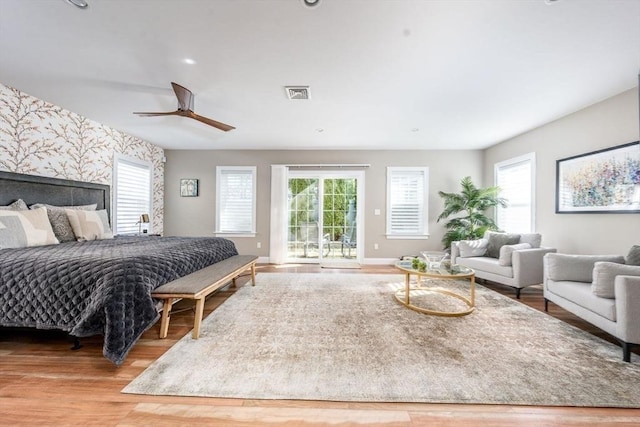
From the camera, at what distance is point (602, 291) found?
6.85ft

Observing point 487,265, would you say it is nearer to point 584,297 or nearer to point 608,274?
point 584,297

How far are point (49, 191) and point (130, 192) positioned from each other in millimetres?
1426

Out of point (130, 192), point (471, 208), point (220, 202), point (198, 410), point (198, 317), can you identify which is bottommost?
point (198, 410)

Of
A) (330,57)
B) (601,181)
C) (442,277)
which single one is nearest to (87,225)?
(330,57)

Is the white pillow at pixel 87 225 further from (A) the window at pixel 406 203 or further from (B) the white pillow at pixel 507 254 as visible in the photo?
(B) the white pillow at pixel 507 254

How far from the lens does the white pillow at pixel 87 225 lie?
3100mm

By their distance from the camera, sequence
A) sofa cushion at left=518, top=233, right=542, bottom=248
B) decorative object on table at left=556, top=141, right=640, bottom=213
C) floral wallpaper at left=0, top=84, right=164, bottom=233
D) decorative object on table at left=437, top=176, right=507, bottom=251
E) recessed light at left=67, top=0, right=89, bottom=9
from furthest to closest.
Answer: decorative object on table at left=437, top=176, right=507, bottom=251, sofa cushion at left=518, top=233, right=542, bottom=248, floral wallpaper at left=0, top=84, right=164, bottom=233, decorative object on table at left=556, top=141, right=640, bottom=213, recessed light at left=67, top=0, right=89, bottom=9

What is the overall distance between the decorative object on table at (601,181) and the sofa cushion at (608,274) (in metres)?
1.26

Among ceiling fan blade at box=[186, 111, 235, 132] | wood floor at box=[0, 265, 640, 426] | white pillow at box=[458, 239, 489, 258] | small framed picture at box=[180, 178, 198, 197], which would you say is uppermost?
ceiling fan blade at box=[186, 111, 235, 132]

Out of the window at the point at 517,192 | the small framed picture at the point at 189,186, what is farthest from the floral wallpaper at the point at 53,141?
the window at the point at 517,192

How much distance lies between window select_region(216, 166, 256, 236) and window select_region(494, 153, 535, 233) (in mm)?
5011

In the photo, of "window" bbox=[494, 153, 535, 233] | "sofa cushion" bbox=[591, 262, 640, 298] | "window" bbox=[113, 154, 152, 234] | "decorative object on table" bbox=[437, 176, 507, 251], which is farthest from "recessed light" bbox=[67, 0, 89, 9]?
"window" bbox=[494, 153, 535, 233]

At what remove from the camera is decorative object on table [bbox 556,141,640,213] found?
9.16ft

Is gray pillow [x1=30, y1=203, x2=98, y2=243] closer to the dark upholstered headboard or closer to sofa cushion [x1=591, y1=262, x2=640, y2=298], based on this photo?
the dark upholstered headboard
